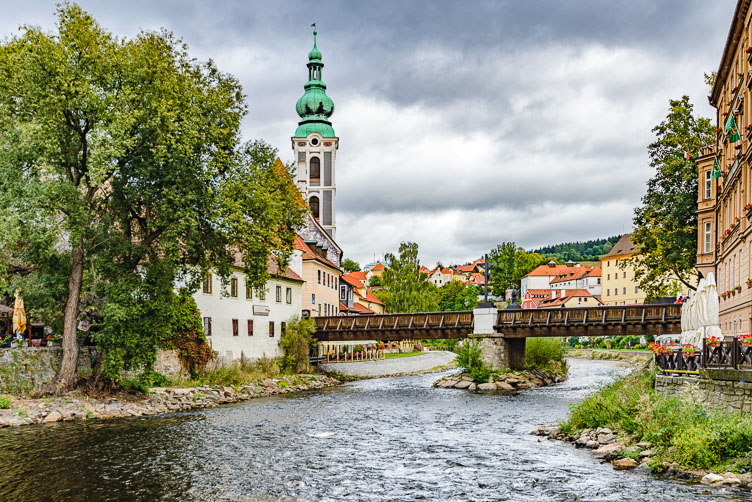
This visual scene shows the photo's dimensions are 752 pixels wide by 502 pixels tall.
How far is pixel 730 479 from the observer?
1308 cm

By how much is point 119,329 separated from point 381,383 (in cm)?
2105

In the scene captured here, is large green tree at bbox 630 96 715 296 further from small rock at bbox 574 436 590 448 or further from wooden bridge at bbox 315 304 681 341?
small rock at bbox 574 436 590 448

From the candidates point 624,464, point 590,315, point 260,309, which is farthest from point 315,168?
point 624,464

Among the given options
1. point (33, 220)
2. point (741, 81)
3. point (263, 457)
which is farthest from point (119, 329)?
point (741, 81)

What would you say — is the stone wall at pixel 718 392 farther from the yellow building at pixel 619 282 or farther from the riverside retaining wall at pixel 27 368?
the yellow building at pixel 619 282

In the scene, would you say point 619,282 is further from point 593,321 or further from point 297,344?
point 297,344

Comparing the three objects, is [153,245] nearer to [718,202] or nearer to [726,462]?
[726,462]

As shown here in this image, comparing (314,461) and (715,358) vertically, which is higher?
(715,358)

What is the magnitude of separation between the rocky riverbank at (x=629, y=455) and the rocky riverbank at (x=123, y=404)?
570 inches

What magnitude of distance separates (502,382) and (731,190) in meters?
16.1

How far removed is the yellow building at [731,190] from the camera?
26672 millimetres

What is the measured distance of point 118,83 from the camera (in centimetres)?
2542

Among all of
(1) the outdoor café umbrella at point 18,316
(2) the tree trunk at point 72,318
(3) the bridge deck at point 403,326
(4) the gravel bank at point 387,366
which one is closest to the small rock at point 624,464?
(2) the tree trunk at point 72,318

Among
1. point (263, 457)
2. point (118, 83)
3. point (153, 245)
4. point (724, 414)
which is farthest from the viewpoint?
point (153, 245)
